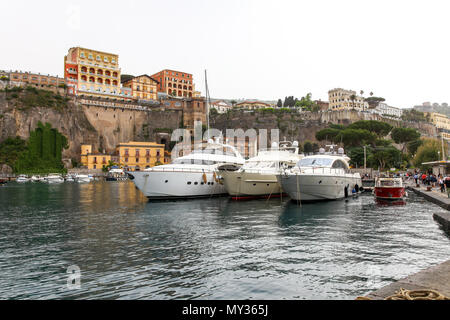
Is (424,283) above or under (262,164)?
under

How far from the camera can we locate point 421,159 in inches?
2286

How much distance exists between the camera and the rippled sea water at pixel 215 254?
736 centimetres

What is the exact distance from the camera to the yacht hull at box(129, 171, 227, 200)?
25250mm

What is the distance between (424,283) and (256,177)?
68.8ft

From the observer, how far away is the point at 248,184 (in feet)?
86.1

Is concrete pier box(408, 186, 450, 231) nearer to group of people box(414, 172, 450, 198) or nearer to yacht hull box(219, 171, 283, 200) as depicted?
group of people box(414, 172, 450, 198)

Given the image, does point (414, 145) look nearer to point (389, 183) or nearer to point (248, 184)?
point (389, 183)

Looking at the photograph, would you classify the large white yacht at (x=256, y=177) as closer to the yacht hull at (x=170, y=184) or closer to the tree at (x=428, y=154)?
the yacht hull at (x=170, y=184)

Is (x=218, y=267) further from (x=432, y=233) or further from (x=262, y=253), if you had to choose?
(x=432, y=233)

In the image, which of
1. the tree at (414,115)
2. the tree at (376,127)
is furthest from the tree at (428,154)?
the tree at (414,115)

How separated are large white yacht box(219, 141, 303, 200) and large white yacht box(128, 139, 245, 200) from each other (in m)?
1.57

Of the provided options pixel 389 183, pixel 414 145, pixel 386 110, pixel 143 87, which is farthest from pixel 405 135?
pixel 386 110

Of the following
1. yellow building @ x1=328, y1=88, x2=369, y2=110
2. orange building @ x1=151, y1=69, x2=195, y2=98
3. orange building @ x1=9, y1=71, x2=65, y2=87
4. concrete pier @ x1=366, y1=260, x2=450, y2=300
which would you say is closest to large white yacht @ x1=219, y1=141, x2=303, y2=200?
concrete pier @ x1=366, y1=260, x2=450, y2=300

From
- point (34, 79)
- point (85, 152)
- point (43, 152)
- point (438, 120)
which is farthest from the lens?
point (438, 120)
